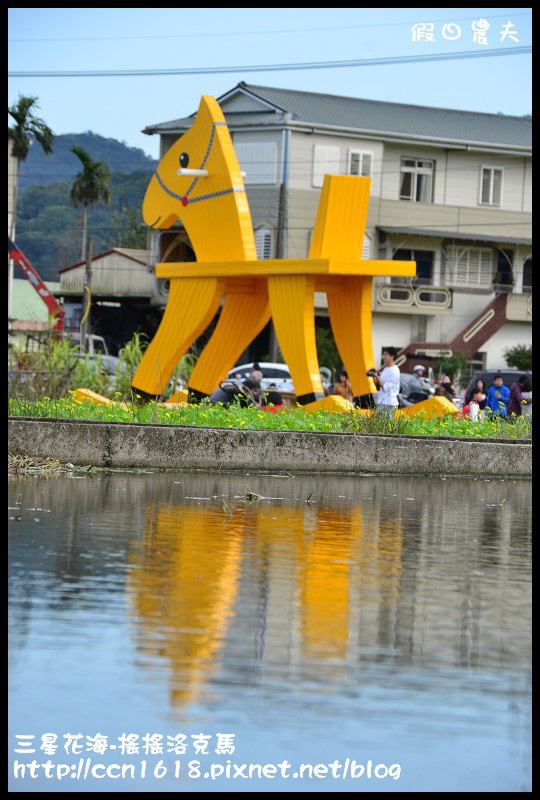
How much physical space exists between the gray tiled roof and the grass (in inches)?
1198

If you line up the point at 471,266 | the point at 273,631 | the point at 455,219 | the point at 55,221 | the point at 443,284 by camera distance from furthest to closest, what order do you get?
1. the point at 55,221
2. the point at 471,266
3. the point at 443,284
4. the point at 455,219
5. the point at 273,631

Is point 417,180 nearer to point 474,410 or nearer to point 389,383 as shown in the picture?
point 474,410

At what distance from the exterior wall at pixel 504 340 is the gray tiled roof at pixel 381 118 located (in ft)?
23.5

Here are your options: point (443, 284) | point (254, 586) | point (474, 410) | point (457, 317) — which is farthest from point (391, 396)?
point (443, 284)

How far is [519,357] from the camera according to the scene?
52.9 meters

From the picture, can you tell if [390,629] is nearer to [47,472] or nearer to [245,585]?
[245,585]

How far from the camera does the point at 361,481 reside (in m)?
17.4

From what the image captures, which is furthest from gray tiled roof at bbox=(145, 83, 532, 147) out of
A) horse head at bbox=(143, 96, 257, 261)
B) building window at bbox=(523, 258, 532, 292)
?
horse head at bbox=(143, 96, 257, 261)

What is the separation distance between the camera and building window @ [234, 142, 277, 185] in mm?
49625

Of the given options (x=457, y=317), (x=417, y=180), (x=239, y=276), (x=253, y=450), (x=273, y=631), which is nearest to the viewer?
(x=273, y=631)

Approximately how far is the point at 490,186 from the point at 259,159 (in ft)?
32.8

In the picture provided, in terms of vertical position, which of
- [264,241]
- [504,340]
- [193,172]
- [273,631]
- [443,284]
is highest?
[264,241]

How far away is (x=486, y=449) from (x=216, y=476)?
12.5ft

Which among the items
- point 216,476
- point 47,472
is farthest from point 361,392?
point 47,472
